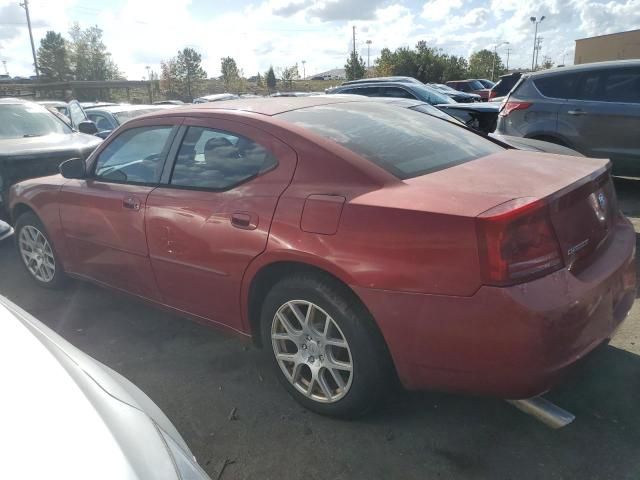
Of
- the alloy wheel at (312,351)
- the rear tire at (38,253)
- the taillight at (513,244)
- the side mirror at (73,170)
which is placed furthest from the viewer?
the rear tire at (38,253)

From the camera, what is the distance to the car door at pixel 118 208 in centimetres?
338

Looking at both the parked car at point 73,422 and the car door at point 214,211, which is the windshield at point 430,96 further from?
the parked car at point 73,422

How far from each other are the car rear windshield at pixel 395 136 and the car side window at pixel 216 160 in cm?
28

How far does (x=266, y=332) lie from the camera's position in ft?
9.27

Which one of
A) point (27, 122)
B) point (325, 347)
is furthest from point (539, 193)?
point (27, 122)

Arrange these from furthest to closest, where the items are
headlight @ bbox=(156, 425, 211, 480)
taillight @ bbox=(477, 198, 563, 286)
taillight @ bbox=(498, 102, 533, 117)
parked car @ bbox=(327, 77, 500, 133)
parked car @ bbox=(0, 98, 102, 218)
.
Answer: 1. parked car @ bbox=(327, 77, 500, 133)
2. taillight @ bbox=(498, 102, 533, 117)
3. parked car @ bbox=(0, 98, 102, 218)
4. taillight @ bbox=(477, 198, 563, 286)
5. headlight @ bbox=(156, 425, 211, 480)

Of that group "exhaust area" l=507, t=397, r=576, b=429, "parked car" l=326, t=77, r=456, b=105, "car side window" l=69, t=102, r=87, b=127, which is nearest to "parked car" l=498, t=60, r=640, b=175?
"exhaust area" l=507, t=397, r=576, b=429

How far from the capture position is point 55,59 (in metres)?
57.7

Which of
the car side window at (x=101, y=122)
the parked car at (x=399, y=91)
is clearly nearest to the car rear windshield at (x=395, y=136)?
the car side window at (x=101, y=122)

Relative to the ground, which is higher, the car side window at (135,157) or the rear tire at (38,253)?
the car side window at (135,157)

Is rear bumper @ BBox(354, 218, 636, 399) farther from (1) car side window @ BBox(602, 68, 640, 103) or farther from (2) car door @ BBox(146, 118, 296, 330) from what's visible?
(1) car side window @ BBox(602, 68, 640, 103)

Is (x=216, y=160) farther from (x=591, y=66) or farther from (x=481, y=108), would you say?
(x=481, y=108)

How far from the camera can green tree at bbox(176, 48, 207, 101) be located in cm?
5140

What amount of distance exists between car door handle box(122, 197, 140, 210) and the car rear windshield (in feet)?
3.65
